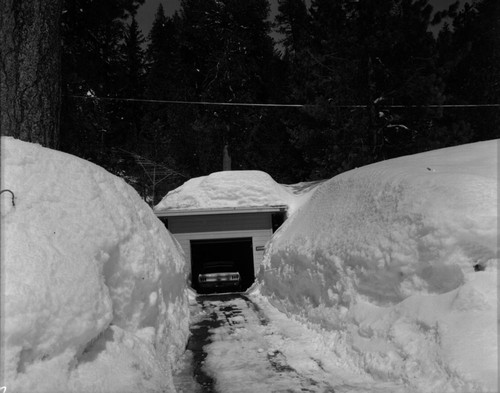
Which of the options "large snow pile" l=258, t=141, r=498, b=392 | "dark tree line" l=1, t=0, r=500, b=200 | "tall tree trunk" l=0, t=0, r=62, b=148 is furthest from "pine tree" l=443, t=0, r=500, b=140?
"tall tree trunk" l=0, t=0, r=62, b=148

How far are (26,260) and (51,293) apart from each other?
317mm

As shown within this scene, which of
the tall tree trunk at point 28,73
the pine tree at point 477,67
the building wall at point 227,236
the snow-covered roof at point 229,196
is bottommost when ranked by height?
the building wall at point 227,236

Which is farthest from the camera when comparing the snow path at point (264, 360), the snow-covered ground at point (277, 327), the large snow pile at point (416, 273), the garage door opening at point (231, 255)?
the garage door opening at point (231, 255)

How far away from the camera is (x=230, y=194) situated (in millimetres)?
14531

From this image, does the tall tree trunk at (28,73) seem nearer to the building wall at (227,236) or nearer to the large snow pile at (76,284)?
the large snow pile at (76,284)

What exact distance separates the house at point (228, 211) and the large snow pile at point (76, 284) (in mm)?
8909

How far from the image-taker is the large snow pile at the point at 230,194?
46.9 feet

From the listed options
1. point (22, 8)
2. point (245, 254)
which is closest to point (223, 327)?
point (22, 8)

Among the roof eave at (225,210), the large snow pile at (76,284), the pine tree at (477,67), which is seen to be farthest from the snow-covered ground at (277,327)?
the pine tree at (477,67)

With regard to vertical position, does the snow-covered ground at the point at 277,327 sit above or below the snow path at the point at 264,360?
above

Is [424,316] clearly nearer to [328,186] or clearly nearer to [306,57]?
[328,186]

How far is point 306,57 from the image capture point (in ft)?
59.4

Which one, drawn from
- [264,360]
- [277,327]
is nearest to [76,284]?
[264,360]

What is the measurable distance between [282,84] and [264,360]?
74.4 ft
